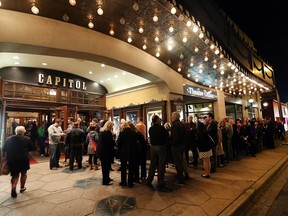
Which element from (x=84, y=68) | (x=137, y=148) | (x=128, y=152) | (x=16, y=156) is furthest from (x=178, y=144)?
(x=84, y=68)

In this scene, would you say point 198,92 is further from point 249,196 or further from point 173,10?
point 249,196

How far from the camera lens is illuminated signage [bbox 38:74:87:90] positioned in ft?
32.6

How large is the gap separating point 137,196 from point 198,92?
8.44 metres

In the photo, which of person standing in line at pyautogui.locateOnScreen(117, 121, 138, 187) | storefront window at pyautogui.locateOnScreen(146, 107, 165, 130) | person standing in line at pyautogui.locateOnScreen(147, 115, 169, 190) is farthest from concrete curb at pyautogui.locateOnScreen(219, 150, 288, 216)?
storefront window at pyautogui.locateOnScreen(146, 107, 165, 130)

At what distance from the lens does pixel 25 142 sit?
4188 mm

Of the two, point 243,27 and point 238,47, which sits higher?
point 243,27

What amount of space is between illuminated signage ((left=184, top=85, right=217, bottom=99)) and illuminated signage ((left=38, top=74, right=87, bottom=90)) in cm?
668

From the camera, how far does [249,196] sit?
362 centimetres

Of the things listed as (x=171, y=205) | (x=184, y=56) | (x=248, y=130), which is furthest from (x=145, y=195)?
(x=248, y=130)

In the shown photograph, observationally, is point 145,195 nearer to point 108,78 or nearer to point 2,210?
point 2,210

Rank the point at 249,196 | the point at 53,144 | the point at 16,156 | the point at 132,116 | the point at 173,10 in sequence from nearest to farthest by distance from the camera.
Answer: the point at 249,196, the point at 16,156, the point at 173,10, the point at 53,144, the point at 132,116

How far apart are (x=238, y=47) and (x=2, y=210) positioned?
1071 centimetres

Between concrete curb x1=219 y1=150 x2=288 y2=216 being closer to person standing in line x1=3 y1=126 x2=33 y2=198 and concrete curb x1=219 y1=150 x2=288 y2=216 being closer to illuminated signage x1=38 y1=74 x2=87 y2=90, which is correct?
person standing in line x1=3 y1=126 x2=33 y2=198

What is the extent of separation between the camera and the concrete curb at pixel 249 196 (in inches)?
121
